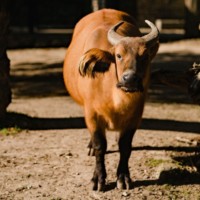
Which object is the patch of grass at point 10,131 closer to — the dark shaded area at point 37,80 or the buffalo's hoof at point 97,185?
the buffalo's hoof at point 97,185

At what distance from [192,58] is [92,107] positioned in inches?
365

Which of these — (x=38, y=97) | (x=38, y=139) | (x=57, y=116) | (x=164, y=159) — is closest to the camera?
(x=164, y=159)

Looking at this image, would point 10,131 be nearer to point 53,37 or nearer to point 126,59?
point 126,59

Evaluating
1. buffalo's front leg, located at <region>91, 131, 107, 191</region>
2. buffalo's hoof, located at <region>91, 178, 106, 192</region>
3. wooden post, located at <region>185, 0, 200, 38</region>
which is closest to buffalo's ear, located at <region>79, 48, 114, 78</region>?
buffalo's front leg, located at <region>91, 131, 107, 191</region>

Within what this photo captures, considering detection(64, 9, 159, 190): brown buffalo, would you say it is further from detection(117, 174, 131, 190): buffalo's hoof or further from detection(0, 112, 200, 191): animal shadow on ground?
detection(0, 112, 200, 191): animal shadow on ground

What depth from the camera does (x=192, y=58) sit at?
45.6 feet

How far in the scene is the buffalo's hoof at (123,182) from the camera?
5.09m

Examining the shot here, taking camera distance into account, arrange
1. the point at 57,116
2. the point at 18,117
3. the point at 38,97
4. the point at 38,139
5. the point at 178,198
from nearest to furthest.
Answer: the point at 178,198, the point at 38,139, the point at 18,117, the point at 57,116, the point at 38,97

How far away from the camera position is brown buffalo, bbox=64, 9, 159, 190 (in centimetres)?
→ 460

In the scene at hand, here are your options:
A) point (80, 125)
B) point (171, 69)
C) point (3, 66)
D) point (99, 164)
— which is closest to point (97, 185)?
point (99, 164)

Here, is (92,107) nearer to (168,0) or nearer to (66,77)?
(66,77)

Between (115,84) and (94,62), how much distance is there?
0.94 ft

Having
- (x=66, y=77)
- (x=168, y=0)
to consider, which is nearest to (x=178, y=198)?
(x=66, y=77)

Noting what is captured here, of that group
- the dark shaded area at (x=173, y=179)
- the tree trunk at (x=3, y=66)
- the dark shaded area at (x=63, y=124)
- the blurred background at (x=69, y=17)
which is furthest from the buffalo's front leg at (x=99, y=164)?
the blurred background at (x=69, y=17)
